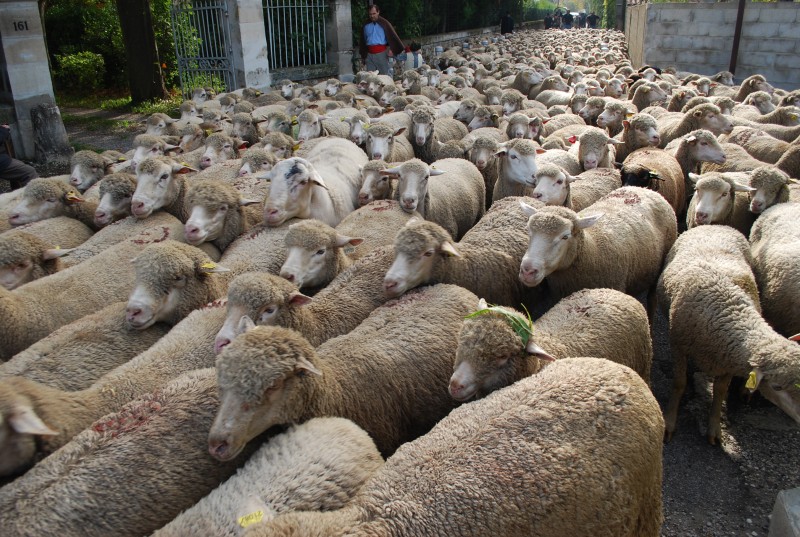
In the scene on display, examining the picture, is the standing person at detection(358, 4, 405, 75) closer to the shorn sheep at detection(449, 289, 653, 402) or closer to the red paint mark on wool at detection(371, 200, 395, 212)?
the red paint mark on wool at detection(371, 200, 395, 212)

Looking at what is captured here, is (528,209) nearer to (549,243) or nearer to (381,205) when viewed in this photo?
(549,243)

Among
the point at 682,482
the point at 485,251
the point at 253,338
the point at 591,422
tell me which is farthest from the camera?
the point at 485,251

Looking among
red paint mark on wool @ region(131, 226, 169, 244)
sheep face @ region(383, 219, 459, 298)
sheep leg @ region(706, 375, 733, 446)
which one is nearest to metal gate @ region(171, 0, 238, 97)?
red paint mark on wool @ region(131, 226, 169, 244)

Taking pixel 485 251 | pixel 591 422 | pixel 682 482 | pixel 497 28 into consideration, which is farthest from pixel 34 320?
pixel 497 28

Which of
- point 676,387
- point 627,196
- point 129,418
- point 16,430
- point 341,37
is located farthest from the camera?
point 341,37

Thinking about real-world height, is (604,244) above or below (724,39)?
below

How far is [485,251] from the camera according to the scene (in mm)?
4359

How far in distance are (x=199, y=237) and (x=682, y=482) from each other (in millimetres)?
3761

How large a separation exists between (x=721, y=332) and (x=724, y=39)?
14.7 m

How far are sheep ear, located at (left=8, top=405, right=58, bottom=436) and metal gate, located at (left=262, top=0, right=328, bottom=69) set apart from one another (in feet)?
46.0

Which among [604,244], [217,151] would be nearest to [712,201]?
[604,244]

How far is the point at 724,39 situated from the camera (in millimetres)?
15242

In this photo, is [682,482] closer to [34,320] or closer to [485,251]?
[485,251]

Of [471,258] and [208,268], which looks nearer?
[208,268]
